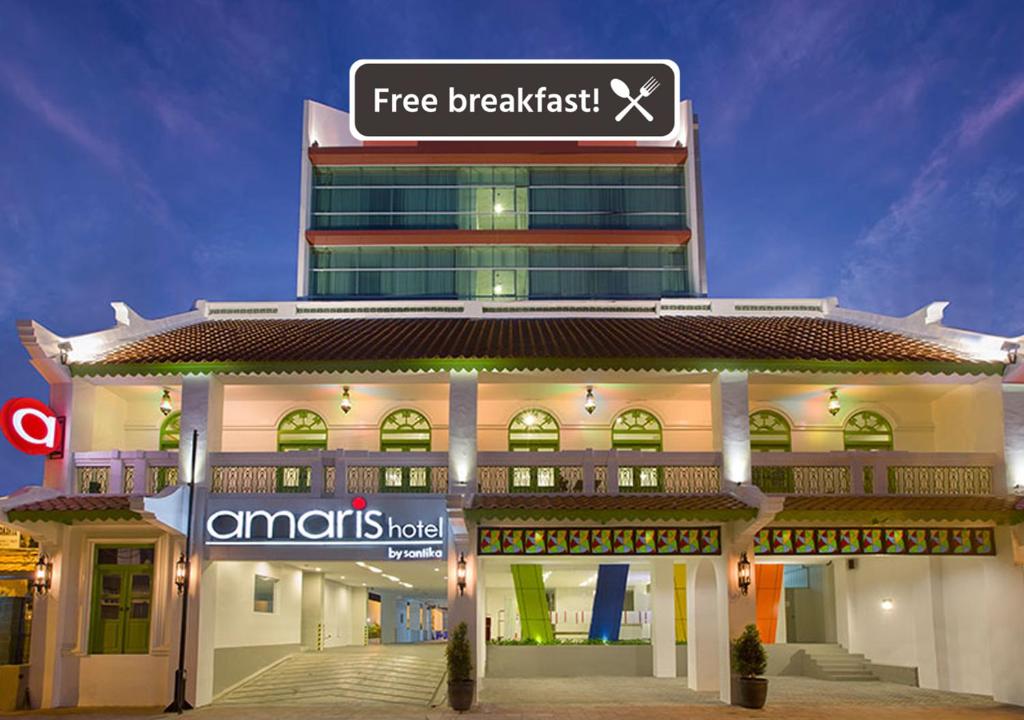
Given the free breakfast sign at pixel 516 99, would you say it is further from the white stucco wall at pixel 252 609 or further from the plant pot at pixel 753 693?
the plant pot at pixel 753 693

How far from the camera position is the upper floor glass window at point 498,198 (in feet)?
148

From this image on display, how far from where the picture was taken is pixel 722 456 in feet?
74.2

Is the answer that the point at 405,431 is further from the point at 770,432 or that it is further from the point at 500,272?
the point at 500,272

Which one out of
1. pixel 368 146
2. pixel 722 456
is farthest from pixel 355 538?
pixel 368 146

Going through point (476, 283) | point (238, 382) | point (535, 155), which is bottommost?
point (238, 382)

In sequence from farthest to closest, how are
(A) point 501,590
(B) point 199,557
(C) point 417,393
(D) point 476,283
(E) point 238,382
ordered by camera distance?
(D) point 476,283
(A) point 501,590
(C) point 417,393
(E) point 238,382
(B) point 199,557

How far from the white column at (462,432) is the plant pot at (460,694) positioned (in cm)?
401

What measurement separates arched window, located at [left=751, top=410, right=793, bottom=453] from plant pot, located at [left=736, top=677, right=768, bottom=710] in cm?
662

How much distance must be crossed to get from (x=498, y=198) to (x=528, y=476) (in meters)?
24.2

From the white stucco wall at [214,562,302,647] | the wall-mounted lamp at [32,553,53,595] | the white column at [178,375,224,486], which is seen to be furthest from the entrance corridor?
the white column at [178,375,224,486]

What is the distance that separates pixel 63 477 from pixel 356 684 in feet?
27.2

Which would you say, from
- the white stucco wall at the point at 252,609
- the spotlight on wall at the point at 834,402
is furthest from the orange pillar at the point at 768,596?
the white stucco wall at the point at 252,609

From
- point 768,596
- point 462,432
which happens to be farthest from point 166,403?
point 768,596

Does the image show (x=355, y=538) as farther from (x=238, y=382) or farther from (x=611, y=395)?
(x=611, y=395)
